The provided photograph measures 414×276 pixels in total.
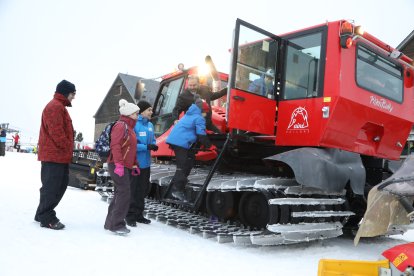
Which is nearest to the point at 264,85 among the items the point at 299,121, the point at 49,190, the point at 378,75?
the point at 299,121

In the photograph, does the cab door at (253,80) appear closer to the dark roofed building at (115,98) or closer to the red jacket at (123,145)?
the red jacket at (123,145)

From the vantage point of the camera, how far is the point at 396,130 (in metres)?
5.76

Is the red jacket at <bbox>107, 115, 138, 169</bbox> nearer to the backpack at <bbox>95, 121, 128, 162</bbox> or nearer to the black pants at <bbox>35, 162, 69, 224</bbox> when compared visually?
the backpack at <bbox>95, 121, 128, 162</bbox>

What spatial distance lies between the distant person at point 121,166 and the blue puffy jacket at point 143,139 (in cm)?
55

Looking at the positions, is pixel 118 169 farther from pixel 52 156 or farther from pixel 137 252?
pixel 137 252

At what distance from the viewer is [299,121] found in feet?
16.9

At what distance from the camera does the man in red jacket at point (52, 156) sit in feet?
15.7

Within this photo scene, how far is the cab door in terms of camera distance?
508 cm

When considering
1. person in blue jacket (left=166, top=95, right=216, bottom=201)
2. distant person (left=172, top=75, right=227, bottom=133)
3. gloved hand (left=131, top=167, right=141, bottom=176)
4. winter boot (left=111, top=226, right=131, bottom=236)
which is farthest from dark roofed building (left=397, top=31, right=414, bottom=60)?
winter boot (left=111, top=226, right=131, bottom=236)

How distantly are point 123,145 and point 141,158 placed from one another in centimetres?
82

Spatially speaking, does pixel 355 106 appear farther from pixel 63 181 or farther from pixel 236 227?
pixel 63 181

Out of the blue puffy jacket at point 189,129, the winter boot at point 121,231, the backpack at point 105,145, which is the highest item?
the blue puffy jacket at point 189,129

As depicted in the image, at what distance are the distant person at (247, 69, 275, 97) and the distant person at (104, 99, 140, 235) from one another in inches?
62.0

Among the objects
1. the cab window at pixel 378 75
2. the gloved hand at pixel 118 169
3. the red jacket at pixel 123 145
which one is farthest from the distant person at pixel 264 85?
the gloved hand at pixel 118 169
